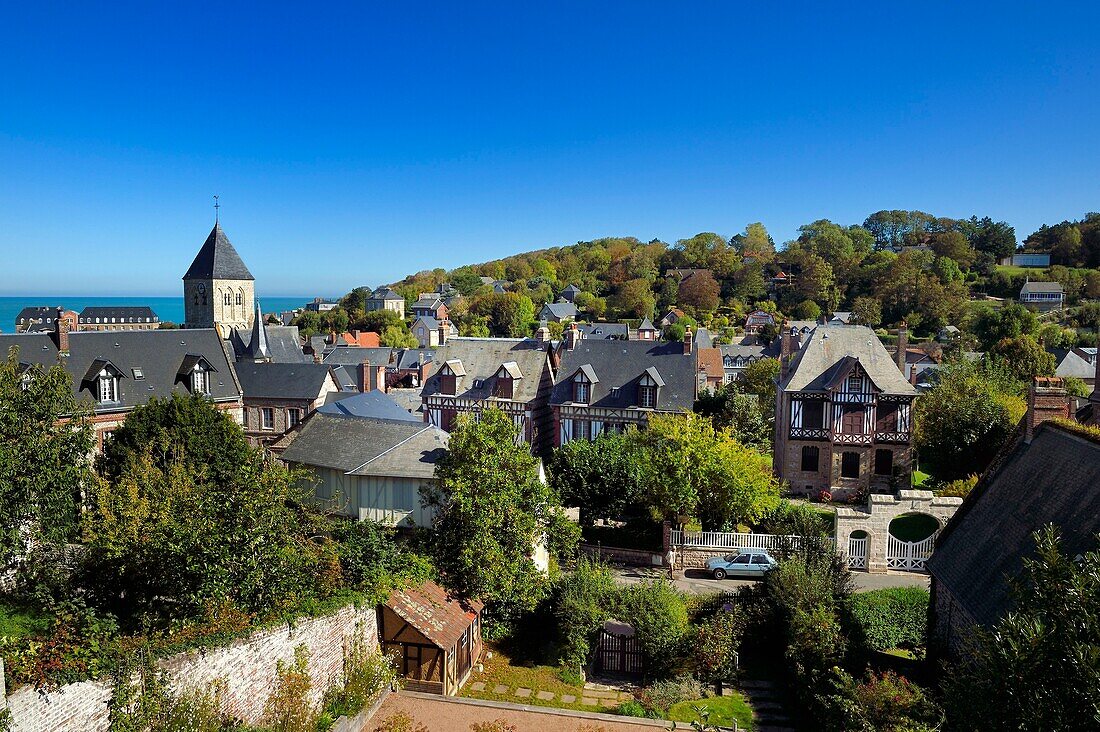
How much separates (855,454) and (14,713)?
2966 cm

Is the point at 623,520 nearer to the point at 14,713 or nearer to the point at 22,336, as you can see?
the point at 14,713

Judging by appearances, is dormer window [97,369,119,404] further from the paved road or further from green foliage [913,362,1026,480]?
green foliage [913,362,1026,480]

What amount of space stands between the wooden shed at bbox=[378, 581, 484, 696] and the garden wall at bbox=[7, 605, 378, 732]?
39cm

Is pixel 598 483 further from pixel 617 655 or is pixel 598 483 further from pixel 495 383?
pixel 495 383

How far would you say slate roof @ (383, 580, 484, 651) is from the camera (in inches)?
588

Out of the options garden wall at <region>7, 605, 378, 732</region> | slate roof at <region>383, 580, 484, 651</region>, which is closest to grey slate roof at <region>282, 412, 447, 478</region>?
slate roof at <region>383, 580, 484, 651</region>

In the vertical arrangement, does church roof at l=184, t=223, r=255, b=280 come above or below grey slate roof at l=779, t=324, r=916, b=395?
above

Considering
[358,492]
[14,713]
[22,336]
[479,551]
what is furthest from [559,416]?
[14,713]

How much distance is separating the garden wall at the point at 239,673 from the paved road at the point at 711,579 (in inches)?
389

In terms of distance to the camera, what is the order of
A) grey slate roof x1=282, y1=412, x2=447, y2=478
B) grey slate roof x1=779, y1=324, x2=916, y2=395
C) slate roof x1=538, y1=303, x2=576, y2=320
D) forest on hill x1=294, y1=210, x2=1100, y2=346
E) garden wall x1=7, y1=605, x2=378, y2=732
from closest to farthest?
1. garden wall x1=7, y1=605, x2=378, y2=732
2. grey slate roof x1=282, y1=412, x2=447, y2=478
3. grey slate roof x1=779, y1=324, x2=916, y2=395
4. forest on hill x1=294, y1=210, x2=1100, y2=346
5. slate roof x1=538, y1=303, x2=576, y2=320

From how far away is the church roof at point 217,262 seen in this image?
58.9 meters

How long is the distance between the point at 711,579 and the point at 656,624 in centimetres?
641

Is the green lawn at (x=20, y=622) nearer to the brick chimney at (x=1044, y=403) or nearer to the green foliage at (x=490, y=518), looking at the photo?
the green foliage at (x=490, y=518)

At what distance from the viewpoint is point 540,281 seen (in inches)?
5305
